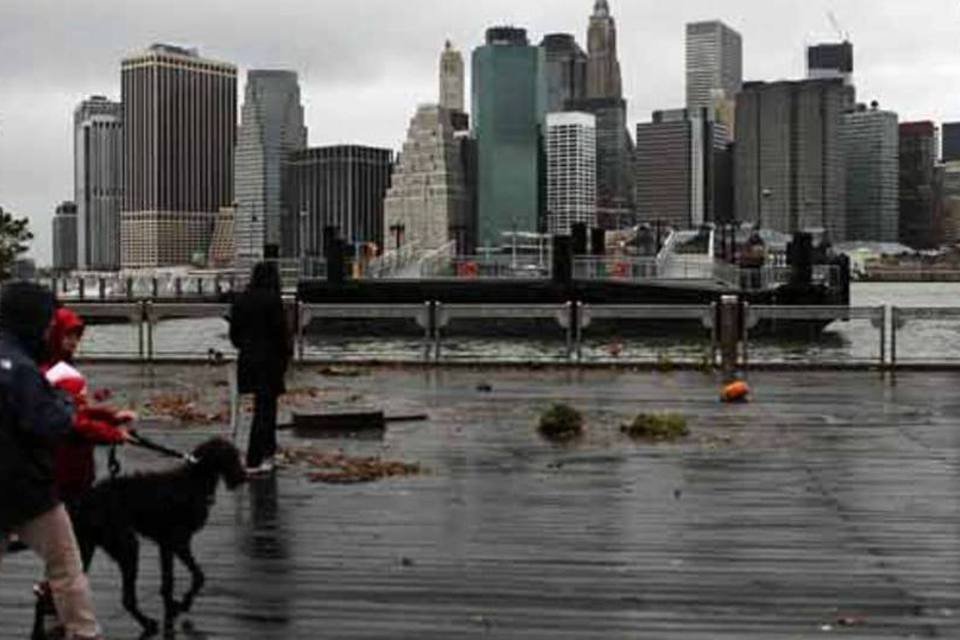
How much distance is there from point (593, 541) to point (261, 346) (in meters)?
3.99

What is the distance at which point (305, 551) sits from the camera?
8.88 m

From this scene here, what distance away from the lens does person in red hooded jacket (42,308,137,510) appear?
654 centimetres

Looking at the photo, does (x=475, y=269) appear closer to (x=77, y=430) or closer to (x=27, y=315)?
(x=77, y=430)

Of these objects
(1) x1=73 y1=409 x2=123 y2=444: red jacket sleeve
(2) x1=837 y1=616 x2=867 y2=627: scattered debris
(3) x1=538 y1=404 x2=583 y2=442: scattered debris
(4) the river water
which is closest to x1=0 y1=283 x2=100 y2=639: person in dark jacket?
(1) x1=73 y1=409 x2=123 y2=444: red jacket sleeve

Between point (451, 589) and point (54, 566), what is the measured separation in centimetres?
238

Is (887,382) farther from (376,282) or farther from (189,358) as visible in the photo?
(376,282)

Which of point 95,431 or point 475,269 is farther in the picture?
point 475,269

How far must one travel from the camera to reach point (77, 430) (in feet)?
21.3

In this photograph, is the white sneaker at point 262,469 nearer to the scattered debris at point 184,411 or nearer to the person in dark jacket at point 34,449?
the scattered debris at point 184,411

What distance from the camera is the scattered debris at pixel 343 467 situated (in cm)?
1202

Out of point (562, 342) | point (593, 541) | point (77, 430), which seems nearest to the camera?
point (77, 430)

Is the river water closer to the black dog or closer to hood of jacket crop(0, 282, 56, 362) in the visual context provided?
the black dog

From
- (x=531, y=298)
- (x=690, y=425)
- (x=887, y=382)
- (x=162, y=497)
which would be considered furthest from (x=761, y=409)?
(x=531, y=298)

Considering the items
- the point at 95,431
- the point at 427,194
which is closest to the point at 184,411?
the point at 95,431
